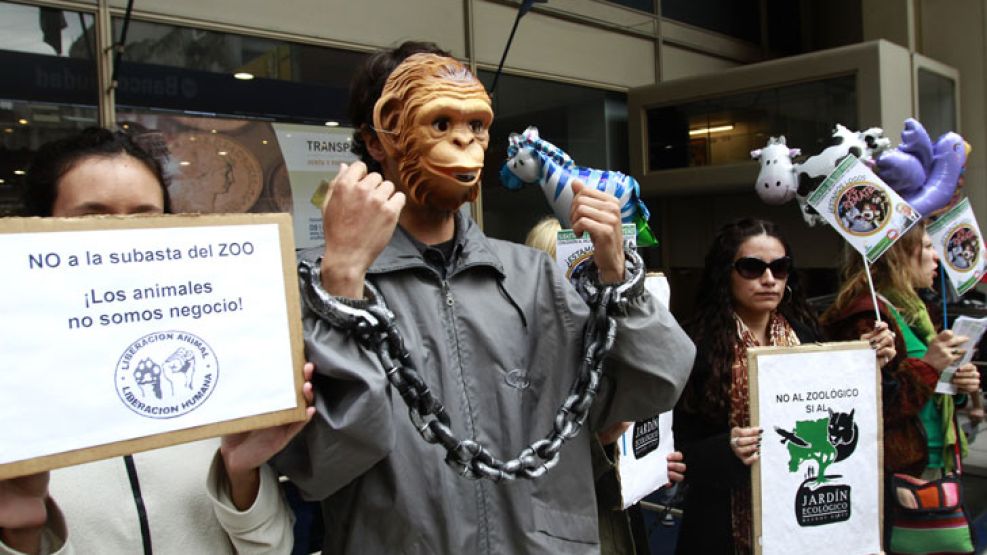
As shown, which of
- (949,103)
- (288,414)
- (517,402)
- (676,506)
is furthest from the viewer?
(949,103)

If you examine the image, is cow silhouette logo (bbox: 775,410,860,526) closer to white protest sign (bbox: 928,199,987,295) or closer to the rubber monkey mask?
the rubber monkey mask

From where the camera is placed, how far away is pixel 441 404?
1.56 meters

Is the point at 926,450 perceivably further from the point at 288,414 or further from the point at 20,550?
the point at 20,550

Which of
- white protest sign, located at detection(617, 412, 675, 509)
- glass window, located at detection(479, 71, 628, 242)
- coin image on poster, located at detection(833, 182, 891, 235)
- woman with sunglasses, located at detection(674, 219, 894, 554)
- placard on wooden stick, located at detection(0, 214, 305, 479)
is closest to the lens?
placard on wooden stick, located at detection(0, 214, 305, 479)

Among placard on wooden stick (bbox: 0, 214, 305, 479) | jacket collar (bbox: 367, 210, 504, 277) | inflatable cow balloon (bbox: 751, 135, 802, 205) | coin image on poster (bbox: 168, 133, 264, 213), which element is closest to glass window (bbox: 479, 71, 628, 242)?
coin image on poster (bbox: 168, 133, 264, 213)

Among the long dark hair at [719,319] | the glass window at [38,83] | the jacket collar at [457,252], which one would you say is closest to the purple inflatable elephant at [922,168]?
the long dark hair at [719,319]

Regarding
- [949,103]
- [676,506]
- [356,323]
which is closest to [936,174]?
[676,506]

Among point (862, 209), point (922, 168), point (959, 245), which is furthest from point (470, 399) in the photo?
point (959, 245)

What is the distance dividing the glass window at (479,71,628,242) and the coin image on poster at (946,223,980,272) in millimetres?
2869

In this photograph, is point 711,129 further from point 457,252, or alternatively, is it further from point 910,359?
point 457,252

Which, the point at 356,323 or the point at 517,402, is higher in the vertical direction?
the point at 356,323

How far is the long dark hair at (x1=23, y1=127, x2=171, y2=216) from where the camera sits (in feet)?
5.05

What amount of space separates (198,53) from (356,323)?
176 inches

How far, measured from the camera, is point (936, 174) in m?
3.68
